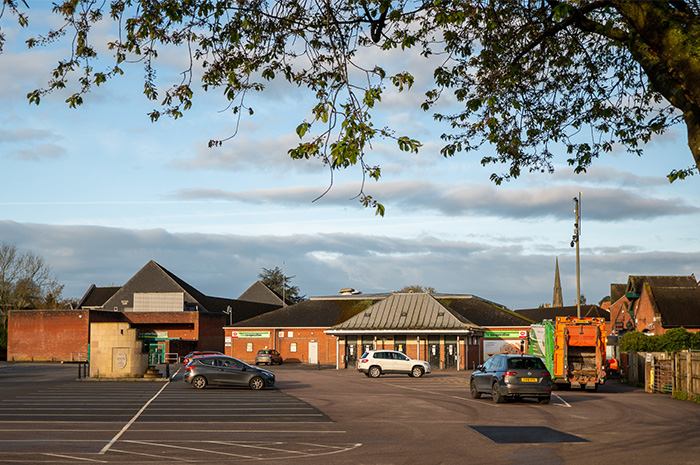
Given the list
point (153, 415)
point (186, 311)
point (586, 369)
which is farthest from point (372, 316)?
point (153, 415)

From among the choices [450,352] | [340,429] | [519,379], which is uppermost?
[519,379]

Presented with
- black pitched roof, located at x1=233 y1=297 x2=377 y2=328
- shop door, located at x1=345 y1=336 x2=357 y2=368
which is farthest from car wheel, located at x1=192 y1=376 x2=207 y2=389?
black pitched roof, located at x1=233 y1=297 x2=377 y2=328

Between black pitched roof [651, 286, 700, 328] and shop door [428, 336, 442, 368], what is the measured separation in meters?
17.2

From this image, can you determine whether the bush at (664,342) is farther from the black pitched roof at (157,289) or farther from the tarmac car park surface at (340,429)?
the black pitched roof at (157,289)

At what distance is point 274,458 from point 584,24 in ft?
27.9

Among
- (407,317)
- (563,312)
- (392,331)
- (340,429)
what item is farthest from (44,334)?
(563,312)

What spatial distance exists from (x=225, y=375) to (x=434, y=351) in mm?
30281

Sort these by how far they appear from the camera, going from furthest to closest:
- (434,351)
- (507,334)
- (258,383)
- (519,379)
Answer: (507,334), (434,351), (258,383), (519,379)

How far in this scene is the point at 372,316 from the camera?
63594mm

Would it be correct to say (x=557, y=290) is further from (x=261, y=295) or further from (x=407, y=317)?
(x=407, y=317)

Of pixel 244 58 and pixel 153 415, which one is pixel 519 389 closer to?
pixel 153 415

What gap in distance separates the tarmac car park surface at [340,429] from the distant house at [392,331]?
31.0 meters

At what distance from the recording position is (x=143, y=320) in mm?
77625

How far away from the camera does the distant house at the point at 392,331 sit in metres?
61.2
